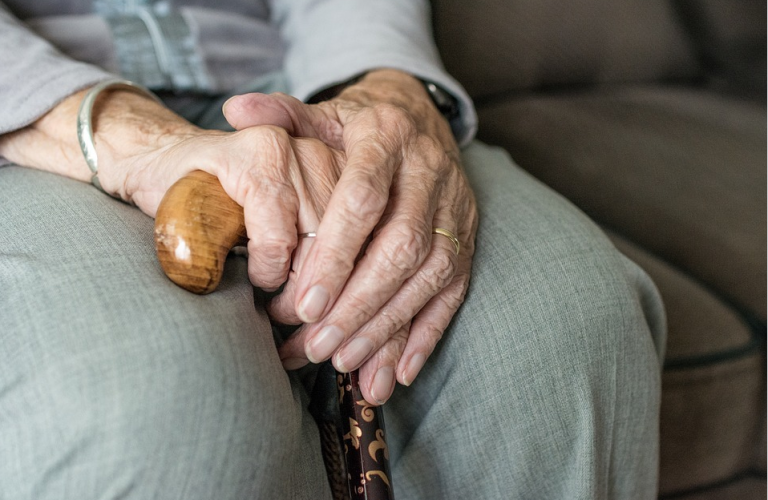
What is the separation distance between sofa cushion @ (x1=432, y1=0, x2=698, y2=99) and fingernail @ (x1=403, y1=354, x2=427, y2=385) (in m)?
0.83

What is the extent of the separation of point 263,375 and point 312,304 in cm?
6

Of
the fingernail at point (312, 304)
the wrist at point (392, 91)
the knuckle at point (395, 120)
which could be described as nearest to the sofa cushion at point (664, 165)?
the wrist at point (392, 91)

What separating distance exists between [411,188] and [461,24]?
775 mm

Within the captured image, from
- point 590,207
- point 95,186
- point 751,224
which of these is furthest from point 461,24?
point 95,186

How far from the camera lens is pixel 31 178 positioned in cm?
60

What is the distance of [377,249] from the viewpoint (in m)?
0.52

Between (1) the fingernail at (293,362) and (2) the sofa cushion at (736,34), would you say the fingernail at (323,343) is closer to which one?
(1) the fingernail at (293,362)

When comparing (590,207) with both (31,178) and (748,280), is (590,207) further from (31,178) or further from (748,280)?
(31,178)

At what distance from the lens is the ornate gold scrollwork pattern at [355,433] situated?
21.0 inches

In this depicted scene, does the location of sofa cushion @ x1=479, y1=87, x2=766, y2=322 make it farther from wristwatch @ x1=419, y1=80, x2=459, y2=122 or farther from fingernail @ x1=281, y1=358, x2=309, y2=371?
fingernail @ x1=281, y1=358, x2=309, y2=371

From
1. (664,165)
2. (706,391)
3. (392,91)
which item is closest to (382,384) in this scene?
(392,91)

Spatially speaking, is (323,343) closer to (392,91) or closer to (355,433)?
(355,433)

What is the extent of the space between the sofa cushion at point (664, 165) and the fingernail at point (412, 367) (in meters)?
0.53

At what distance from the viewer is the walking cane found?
0.46 m
